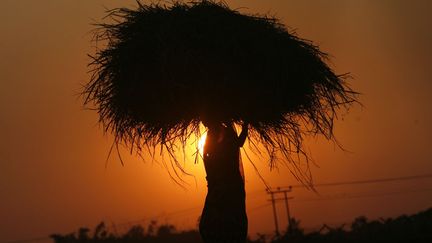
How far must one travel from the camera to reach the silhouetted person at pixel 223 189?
277 inches

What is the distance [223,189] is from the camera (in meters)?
7.27

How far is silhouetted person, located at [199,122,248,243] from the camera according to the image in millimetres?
7043

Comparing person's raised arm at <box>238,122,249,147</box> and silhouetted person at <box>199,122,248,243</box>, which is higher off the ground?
person's raised arm at <box>238,122,249,147</box>

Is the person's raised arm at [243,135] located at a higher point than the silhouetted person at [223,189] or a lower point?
higher

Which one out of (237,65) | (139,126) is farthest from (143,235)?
(237,65)

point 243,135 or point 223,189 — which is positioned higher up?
point 243,135

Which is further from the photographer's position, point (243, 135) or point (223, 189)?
point (243, 135)

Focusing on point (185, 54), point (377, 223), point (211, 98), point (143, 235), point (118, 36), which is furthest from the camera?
point (143, 235)

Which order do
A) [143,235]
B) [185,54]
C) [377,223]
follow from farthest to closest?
1. [143,235]
2. [377,223]
3. [185,54]

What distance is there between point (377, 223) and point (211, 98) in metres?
10.2

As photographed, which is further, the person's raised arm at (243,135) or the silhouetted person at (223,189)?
the person's raised arm at (243,135)

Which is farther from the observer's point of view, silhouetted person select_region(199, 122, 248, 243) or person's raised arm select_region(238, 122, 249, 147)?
person's raised arm select_region(238, 122, 249, 147)

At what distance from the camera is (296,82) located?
24.6ft

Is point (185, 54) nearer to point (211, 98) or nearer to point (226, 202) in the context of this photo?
point (211, 98)
